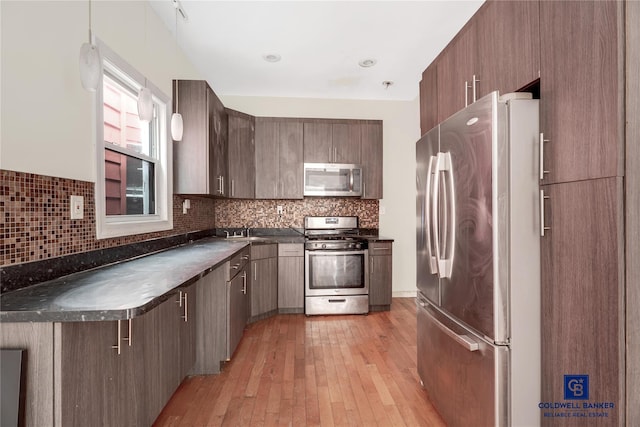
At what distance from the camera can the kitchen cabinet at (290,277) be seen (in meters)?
3.80

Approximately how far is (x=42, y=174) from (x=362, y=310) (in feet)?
10.8

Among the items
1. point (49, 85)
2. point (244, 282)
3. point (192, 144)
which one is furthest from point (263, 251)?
point (49, 85)

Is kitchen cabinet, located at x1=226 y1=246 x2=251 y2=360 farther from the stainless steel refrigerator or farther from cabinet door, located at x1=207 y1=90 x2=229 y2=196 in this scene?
the stainless steel refrigerator

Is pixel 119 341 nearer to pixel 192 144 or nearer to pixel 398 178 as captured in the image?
pixel 192 144

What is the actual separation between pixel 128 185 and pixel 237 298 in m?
1.26

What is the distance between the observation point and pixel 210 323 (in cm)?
239

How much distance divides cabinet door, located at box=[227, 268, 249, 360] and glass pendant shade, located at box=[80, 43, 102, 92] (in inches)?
63.5

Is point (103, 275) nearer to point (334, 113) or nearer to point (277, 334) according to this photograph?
point (277, 334)

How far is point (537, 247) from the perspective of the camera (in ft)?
4.31

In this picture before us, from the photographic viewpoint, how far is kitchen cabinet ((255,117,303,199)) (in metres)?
4.04

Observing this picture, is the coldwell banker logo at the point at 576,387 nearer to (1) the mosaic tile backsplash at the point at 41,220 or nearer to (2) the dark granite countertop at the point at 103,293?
(2) the dark granite countertop at the point at 103,293

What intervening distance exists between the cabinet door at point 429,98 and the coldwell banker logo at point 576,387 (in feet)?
5.29

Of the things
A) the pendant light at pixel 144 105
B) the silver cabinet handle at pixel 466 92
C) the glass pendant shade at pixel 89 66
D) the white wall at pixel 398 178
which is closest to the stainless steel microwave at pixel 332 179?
the white wall at pixel 398 178

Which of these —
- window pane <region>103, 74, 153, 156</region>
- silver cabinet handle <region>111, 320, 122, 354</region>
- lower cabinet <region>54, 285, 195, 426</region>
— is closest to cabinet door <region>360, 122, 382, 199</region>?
window pane <region>103, 74, 153, 156</region>
